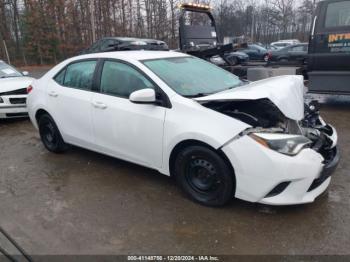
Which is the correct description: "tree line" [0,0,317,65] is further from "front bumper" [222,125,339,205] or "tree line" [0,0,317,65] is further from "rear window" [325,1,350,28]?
"front bumper" [222,125,339,205]

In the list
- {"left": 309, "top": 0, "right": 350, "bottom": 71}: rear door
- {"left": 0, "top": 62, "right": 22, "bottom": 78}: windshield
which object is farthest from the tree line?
{"left": 309, "top": 0, "right": 350, "bottom": 71}: rear door

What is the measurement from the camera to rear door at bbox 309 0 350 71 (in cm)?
663

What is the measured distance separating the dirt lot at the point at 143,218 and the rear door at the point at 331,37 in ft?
9.93

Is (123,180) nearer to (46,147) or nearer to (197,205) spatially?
(197,205)

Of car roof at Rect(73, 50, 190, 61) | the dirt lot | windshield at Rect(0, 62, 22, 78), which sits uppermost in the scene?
car roof at Rect(73, 50, 190, 61)

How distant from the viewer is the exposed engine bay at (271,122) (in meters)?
3.32

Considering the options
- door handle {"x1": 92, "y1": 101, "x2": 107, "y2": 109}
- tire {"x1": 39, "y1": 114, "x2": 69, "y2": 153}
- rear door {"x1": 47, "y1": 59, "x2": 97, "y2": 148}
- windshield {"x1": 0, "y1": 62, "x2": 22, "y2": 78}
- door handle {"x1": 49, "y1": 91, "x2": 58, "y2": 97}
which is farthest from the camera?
windshield {"x1": 0, "y1": 62, "x2": 22, "y2": 78}

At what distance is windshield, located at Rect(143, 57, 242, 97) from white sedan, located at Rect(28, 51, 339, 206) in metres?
0.01

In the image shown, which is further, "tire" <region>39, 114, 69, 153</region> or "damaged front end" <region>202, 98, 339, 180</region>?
"tire" <region>39, 114, 69, 153</region>

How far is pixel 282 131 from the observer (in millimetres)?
3305

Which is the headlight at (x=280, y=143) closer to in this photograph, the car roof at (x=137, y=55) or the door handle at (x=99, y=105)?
the car roof at (x=137, y=55)

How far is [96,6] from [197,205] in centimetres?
3702

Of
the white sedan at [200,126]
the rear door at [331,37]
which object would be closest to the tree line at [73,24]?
the rear door at [331,37]

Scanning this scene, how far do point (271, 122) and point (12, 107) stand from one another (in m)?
5.84
